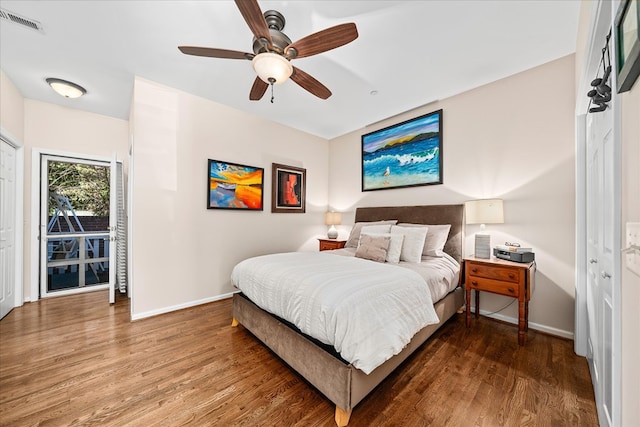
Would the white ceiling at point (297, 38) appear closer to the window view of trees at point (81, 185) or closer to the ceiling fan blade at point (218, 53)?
the ceiling fan blade at point (218, 53)

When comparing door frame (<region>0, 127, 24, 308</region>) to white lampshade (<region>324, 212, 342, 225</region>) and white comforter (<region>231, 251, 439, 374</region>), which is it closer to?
white comforter (<region>231, 251, 439, 374</region>)

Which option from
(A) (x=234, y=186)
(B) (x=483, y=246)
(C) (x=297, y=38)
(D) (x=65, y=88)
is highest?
(C) (x=297, y=38)

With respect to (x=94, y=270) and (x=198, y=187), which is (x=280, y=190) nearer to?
(x=198, y=187)

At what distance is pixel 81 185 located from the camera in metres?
4.07

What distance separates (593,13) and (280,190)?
3.73 meters

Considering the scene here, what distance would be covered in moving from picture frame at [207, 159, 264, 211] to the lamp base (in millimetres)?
3059

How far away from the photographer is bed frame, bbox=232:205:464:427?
142 cm

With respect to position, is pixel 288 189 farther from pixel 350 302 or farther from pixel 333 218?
pixel 350 302

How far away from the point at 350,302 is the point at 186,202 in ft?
8.98

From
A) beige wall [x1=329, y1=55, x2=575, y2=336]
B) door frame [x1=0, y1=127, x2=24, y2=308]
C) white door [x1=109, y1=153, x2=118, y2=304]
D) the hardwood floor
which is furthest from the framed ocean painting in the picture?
door frame [x1=0, y1=127, x2=24, y2=308]

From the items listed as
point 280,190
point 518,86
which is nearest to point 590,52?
point 518,86

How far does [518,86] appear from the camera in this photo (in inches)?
106

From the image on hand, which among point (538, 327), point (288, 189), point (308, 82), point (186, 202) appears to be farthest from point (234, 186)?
point (538, 327)

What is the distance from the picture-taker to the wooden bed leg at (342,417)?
1.41 m
